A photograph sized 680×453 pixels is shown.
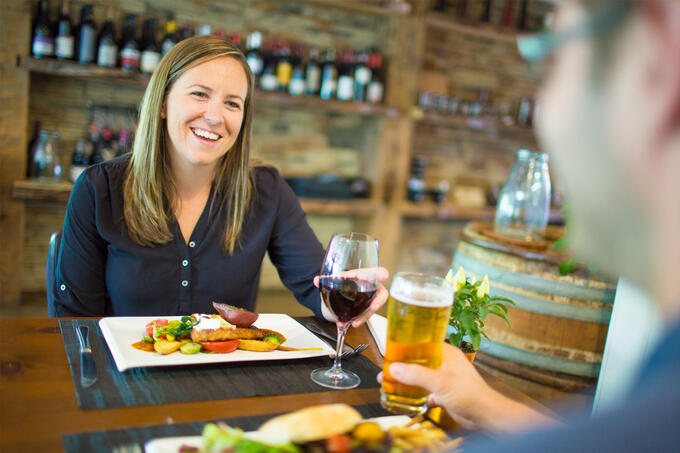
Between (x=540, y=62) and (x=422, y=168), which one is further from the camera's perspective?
(x=422, y=168)

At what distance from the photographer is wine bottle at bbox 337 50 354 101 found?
12.4ft

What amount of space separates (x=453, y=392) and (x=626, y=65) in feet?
1.80

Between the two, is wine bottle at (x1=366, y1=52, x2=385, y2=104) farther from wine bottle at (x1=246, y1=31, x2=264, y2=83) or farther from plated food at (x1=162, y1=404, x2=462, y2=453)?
plated food at (x1=162, y1=404, x2=462, y2=453)

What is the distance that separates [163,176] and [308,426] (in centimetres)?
118

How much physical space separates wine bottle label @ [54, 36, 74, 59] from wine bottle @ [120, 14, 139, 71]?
10.2 inches

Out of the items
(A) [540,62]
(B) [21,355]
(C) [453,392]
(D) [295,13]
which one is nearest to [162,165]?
(B) [21,355]

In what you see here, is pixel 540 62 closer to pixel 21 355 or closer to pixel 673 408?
pixel 673 408

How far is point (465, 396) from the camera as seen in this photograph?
79 centimetres

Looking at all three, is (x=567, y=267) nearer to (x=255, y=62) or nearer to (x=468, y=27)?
(x=255, y=62)

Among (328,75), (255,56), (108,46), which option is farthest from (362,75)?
(108,46)

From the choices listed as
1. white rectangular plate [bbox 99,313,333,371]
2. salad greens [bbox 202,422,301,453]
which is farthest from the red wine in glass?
salad greens [bbox 202,422,301,453]

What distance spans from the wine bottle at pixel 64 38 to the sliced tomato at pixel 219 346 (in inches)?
105

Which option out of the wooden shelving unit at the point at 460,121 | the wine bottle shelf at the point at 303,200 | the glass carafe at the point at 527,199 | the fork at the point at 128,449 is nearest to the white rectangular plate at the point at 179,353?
the fork at the point at 128,449

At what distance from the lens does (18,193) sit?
10.0 ft
